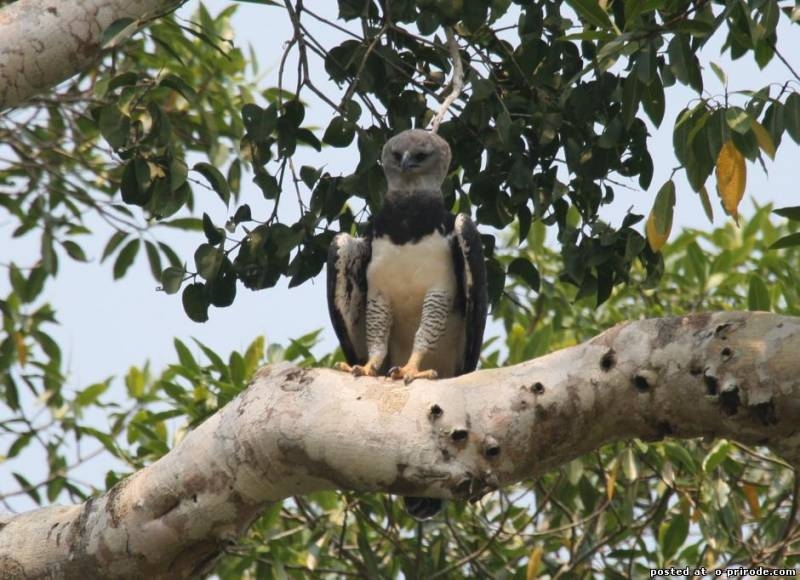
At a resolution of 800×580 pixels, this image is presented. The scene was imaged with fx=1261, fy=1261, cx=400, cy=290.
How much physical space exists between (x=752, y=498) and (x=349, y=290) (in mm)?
2546

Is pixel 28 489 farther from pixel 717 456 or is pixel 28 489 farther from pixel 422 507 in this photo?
pixel 717 456

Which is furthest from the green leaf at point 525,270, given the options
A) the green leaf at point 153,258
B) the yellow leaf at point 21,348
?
the yellow leaf at point 21,348

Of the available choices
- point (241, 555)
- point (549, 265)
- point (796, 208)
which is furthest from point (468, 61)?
point (549, 265)

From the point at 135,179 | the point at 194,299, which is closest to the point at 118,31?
the point at 135,179

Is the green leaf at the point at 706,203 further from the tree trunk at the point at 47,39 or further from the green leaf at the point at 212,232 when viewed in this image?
the tree trunk at the point at 47,39

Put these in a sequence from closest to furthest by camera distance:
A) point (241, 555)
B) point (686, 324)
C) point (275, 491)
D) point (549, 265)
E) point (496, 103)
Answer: point (686, 324) < point (275, 491) < point (496, 103) < point (241, 555) < point (549, 265)

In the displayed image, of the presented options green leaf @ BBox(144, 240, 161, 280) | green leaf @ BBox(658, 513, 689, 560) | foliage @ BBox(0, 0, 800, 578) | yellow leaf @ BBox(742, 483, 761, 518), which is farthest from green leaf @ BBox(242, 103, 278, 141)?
yellow leaf @ BBox(742, 483, 761, 518)

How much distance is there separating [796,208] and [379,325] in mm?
2096

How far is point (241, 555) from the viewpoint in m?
5.80

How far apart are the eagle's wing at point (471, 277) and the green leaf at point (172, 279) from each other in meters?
1.14

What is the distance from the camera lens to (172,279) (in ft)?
15.5

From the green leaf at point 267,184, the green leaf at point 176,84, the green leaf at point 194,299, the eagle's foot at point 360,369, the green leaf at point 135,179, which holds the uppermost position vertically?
the green leaf at point 176,84

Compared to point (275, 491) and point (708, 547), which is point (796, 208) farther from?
point (708, 547)

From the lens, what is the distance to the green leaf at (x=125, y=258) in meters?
6.82
